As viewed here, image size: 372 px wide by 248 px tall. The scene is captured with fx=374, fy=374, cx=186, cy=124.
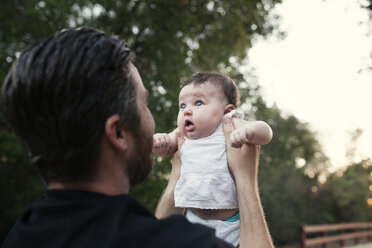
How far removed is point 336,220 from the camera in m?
26.1

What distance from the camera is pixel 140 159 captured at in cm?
145

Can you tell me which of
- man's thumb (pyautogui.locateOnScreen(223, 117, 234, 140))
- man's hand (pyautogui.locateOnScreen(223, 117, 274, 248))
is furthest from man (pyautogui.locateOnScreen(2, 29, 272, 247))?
man's thumb (pyautogui.locateOnScreen(223, 117, 234, 140))

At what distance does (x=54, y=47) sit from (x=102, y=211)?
0.59 metres

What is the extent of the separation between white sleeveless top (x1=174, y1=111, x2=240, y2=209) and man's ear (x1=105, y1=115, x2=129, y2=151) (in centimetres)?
92

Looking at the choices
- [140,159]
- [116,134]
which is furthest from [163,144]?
[116,134]

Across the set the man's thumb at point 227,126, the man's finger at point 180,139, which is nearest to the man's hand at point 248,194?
the man's thumb at point 227,126

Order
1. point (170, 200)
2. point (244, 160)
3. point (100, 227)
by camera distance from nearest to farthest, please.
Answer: point (100, 227) < point (244, 160) < point (170, 200)

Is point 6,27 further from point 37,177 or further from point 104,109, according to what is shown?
point 104,109

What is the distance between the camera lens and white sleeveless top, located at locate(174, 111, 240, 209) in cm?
216

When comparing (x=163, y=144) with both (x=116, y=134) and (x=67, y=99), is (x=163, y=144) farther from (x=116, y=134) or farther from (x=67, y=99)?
(x=67, y=99)

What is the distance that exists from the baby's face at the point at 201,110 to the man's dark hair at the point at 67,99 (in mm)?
1007

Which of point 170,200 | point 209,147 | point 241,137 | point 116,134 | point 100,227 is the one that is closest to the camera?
point 100,227

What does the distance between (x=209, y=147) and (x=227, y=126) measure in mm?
170

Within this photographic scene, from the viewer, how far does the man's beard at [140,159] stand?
4.67 ft
